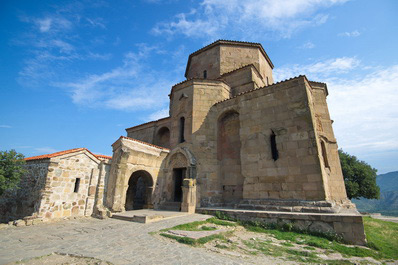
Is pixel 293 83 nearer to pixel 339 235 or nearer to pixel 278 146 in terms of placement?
pixel 278 146

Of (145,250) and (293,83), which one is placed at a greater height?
(293,83)

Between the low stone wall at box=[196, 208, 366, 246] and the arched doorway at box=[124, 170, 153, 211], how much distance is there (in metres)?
5.84

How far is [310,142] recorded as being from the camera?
8352mm

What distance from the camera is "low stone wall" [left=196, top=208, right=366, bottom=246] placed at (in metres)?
6.01

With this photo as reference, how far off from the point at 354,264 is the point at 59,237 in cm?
748

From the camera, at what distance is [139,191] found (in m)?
14.5

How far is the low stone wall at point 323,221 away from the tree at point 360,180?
17.0 m

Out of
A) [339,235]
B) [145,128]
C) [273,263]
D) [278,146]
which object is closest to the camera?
[273,263]

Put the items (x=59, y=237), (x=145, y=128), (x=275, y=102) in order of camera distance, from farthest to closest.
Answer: (x=145, y=128), (x=275, y=102), (x=59, y=237)

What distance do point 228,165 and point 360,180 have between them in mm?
17513

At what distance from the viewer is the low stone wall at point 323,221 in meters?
6.01

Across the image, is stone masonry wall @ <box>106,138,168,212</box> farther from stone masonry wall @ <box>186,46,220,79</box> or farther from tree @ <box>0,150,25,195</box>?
stone masonry wall @ <box>186,46,220,79</box>

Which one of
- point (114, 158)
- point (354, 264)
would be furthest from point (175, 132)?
point (354, 264)

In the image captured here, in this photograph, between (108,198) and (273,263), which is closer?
(273,263)
